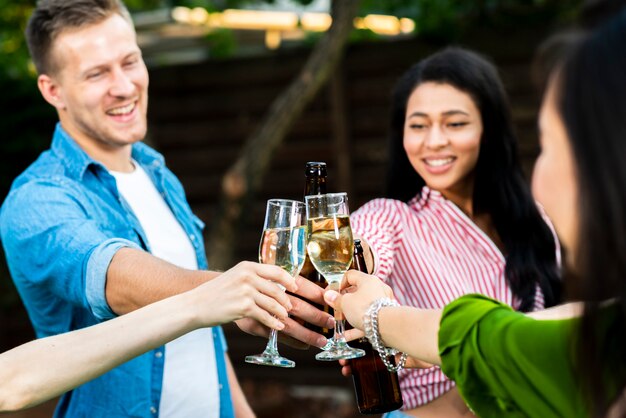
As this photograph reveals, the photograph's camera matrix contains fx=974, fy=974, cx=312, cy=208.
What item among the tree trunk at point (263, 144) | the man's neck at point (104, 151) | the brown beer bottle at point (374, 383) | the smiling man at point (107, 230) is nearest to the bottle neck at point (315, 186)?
the brown beer bottle at point (374, 383)

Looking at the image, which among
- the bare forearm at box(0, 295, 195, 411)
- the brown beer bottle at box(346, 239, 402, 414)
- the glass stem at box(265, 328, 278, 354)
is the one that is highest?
the bare forearm at box(0, 295, 195, 411)

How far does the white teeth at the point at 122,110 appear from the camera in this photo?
3.04 m

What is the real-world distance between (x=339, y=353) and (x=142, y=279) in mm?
543

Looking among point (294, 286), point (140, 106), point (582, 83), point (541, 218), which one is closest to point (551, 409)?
point (582, 83)

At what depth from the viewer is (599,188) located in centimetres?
157

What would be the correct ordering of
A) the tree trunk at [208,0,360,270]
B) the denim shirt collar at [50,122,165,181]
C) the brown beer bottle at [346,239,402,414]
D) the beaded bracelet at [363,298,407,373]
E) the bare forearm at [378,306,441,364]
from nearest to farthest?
the bare forearm at [378,306,441,364] < the beaded bracelet at [363,298,407,373] < the brown beer bottle at [346,239,402,414] < the denim shirt collar at [50,122,165,181] < the tree trunk at [208,0,360,270]

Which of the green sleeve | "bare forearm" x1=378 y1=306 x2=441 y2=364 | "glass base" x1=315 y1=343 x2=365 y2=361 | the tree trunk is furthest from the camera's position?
the tree trunk

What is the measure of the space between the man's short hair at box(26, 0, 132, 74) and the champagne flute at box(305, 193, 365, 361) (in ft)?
3.42

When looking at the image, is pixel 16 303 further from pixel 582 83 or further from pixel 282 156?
pixel 582 83

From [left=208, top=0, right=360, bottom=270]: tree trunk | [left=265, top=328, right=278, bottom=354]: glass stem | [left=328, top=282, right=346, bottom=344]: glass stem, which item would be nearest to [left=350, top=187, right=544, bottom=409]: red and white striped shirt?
[left=328, top=282, right=346, bottom=344]: glass stem

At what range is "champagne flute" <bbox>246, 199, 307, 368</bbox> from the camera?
96.7 inches

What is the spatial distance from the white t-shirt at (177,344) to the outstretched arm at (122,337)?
631 millimetres

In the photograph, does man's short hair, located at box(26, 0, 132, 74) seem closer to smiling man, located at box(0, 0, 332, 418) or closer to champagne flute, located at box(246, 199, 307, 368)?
smiling man, located at box(0, 0, 332, 418)

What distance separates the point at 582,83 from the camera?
1589 millimetres
